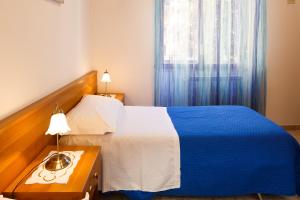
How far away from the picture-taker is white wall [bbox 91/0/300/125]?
405cm

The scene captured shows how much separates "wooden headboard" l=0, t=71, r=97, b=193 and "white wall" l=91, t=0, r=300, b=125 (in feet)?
5.72

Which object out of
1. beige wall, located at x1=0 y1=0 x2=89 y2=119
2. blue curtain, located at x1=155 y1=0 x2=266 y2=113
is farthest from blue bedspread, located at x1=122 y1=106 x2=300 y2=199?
blue curtain, located at x1=155 y1=0 x2=266 y2=113

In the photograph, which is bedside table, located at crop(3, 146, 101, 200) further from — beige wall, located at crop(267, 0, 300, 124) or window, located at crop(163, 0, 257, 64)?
beige wall, located at crop(267, 0, 300, 124)

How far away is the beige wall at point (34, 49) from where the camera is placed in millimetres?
1659

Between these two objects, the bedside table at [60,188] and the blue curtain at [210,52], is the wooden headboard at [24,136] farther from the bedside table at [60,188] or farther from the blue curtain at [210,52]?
the blue curtain at [210,52]

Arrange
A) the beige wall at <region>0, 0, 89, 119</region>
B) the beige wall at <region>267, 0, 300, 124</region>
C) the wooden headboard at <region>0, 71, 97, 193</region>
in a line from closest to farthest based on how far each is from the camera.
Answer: the wooden headboard at <region>0, 71, 97, 193</region> < the beige wall at <region>0, 0, 89, 119</region> < the beige wall at <region>267, 0, 300, 124</region>

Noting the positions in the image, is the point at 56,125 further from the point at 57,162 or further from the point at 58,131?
the point at 57,162

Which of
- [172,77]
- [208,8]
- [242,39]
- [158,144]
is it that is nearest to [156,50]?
[172,77]

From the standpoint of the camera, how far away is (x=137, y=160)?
2350mm

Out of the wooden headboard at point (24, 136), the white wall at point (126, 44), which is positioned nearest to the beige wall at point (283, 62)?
the white wall at point (126, 44)

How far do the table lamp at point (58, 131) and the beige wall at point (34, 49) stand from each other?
248 millimetres

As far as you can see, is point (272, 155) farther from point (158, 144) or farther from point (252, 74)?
point (252, 74)

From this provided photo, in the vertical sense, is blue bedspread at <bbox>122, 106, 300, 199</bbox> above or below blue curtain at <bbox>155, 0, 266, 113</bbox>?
below

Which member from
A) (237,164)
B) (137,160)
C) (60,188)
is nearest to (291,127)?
(237,164)
